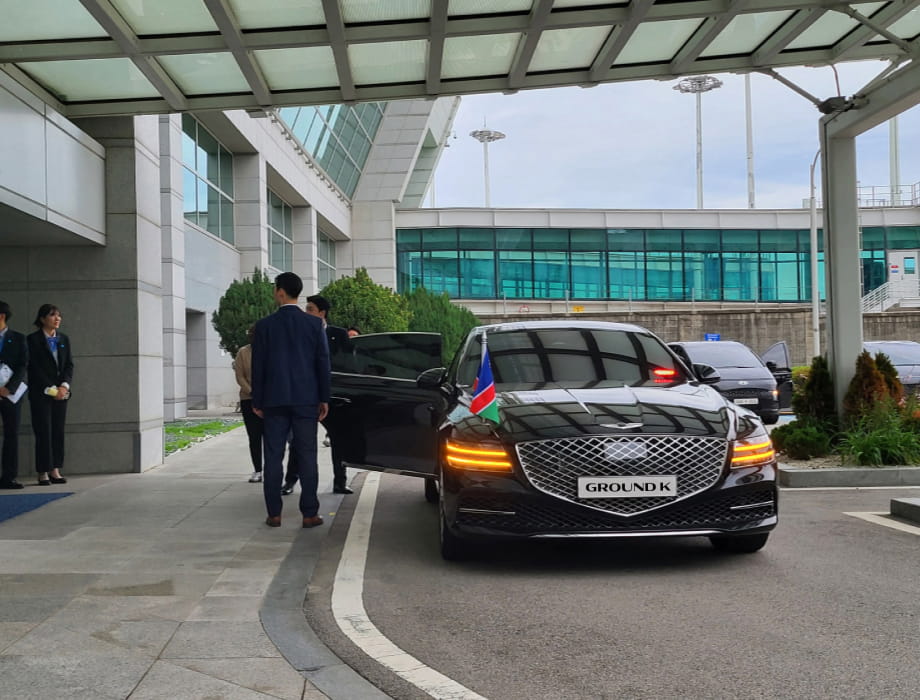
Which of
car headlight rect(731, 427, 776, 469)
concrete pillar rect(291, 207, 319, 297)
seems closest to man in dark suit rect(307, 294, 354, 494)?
car headlight rect(731, 427, 776, 469)

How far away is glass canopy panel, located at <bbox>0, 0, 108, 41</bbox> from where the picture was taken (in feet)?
27.3

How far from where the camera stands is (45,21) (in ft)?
28.5

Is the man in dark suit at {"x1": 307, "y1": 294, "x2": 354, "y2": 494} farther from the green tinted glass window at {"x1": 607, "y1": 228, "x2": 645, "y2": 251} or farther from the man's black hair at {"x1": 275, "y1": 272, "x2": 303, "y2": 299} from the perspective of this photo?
the green tinted glass window at {"x1": 607, "y1": 228, "x2": 645, "y2": 251}

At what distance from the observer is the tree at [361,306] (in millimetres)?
27047

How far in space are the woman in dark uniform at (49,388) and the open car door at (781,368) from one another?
43.5 feet

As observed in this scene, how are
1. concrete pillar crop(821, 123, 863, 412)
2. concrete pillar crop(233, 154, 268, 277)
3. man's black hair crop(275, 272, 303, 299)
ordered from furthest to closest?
concrete pillar crop(233, 154, 268, 277)
concrete pillar crop(821, 123, 863, 412)
man's black hair crop(275, 272, 303, 299)

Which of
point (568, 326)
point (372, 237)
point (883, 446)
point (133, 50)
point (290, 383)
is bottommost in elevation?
point (883, 446)

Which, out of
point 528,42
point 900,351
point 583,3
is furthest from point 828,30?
point 900,351

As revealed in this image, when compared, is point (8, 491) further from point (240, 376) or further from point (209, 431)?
point (209, 431)

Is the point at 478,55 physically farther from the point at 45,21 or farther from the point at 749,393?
the point at 749,393

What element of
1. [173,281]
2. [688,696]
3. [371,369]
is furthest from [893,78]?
[173,281]

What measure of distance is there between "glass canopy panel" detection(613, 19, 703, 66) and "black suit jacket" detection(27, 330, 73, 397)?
6.47m

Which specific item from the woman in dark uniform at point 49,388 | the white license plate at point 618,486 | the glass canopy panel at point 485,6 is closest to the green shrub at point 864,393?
the glass canopy panel at point 485,6

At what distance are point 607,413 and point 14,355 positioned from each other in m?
6.59
